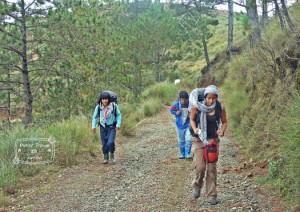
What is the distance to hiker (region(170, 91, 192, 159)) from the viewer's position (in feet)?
31.3

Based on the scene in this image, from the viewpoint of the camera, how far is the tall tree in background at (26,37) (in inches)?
460

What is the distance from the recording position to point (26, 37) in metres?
12.5

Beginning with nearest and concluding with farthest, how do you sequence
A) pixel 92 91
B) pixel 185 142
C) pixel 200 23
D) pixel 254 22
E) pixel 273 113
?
pixel 273 113 < pixel 185 142 < pixel 92 91 < pixel 254 22 < pixel 200 23

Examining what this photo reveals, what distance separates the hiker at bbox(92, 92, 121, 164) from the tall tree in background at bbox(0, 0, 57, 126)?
152 inches

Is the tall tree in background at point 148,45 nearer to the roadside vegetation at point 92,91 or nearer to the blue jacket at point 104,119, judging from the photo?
the roadside vegetation at point 92,91

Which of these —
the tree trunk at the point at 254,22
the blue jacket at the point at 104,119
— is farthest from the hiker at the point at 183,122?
the tree trunk at the point at 254,22

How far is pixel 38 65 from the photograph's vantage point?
12.9 meters

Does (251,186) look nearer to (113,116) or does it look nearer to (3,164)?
(113,116)

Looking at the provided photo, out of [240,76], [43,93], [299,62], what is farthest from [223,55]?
[299,62]

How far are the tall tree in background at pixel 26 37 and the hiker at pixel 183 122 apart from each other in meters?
4.93

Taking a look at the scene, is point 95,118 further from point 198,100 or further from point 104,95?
point 198,100

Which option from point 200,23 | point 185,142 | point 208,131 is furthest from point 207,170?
point 200,23

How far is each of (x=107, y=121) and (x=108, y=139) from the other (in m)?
0.40

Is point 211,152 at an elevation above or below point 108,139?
above
